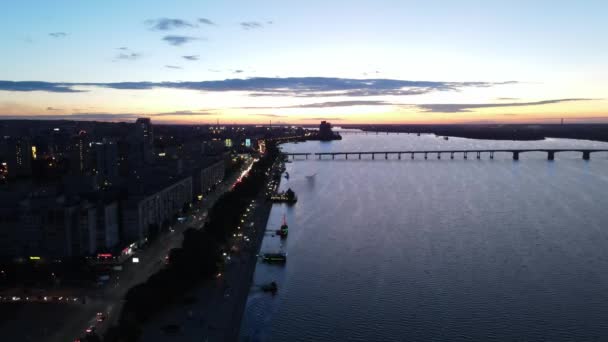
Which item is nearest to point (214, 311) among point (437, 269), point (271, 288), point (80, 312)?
point (271, 288)

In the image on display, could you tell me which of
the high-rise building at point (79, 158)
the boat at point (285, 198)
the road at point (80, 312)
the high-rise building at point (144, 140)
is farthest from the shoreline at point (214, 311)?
the high-rise building at point (144, 140)

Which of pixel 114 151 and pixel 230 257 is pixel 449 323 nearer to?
pixel 230 257

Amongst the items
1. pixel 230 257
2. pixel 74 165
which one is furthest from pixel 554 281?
pixel 74 165

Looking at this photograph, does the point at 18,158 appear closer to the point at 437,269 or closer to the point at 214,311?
the point at 214,311

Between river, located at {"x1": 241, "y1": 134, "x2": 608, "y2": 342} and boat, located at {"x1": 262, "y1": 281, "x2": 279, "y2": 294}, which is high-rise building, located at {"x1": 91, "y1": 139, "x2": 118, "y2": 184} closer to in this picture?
river, located at {"x1": 241, "y1": 134, "x2": 608, "y2": 342}

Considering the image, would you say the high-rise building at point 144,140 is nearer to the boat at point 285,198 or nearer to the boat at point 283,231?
the boat at point 285,198

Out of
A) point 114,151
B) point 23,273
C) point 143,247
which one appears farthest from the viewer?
point 114,151

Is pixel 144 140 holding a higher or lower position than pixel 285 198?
higher

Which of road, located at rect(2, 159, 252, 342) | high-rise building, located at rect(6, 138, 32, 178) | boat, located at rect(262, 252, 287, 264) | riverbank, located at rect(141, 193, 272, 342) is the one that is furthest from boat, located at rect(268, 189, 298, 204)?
high-rise building, located at rect(6, 138, 32, 178)
